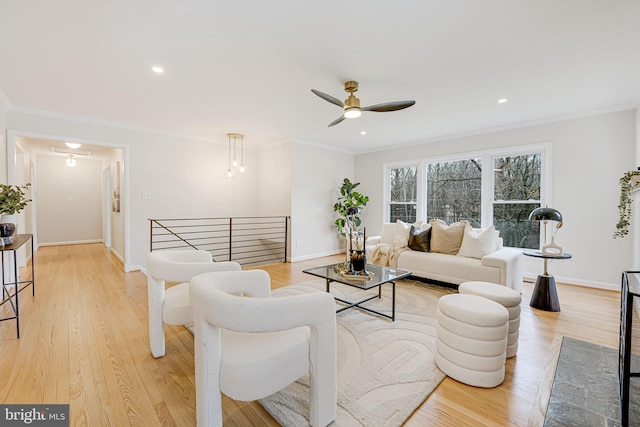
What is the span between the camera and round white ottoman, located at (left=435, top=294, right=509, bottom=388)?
1801 millimetres

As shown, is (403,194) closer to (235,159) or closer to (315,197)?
(315,197)

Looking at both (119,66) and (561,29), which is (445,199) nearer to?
(561,29)

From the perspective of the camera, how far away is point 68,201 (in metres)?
7.53

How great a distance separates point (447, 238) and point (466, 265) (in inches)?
23.7

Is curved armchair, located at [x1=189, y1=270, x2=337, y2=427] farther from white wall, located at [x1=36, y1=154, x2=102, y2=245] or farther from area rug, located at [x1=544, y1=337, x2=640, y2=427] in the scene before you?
white wall, located at [x1=36, y1=154, x2=102, y2=245]

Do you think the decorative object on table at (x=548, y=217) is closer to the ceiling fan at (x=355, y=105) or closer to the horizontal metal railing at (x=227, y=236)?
the ceiling fan at (x=355, y=105)

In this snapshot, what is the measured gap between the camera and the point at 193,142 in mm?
5477

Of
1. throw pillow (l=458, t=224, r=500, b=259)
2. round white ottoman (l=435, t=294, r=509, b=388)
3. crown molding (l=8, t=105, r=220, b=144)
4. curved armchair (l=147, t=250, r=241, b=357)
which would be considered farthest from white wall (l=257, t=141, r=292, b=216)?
round white ottoman (l=435, t=294, r=509, b=388)

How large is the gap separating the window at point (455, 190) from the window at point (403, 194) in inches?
13.5

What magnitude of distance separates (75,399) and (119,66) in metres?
2.81

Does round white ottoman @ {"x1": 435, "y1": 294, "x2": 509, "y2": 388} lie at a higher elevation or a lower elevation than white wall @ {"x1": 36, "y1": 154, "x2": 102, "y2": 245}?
lower

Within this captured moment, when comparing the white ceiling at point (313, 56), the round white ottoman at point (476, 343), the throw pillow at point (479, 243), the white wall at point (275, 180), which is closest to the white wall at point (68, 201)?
the white ceiling at point (313, 56)

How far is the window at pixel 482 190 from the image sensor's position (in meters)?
4.50

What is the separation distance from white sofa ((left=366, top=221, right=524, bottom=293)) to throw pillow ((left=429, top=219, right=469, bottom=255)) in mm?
87
